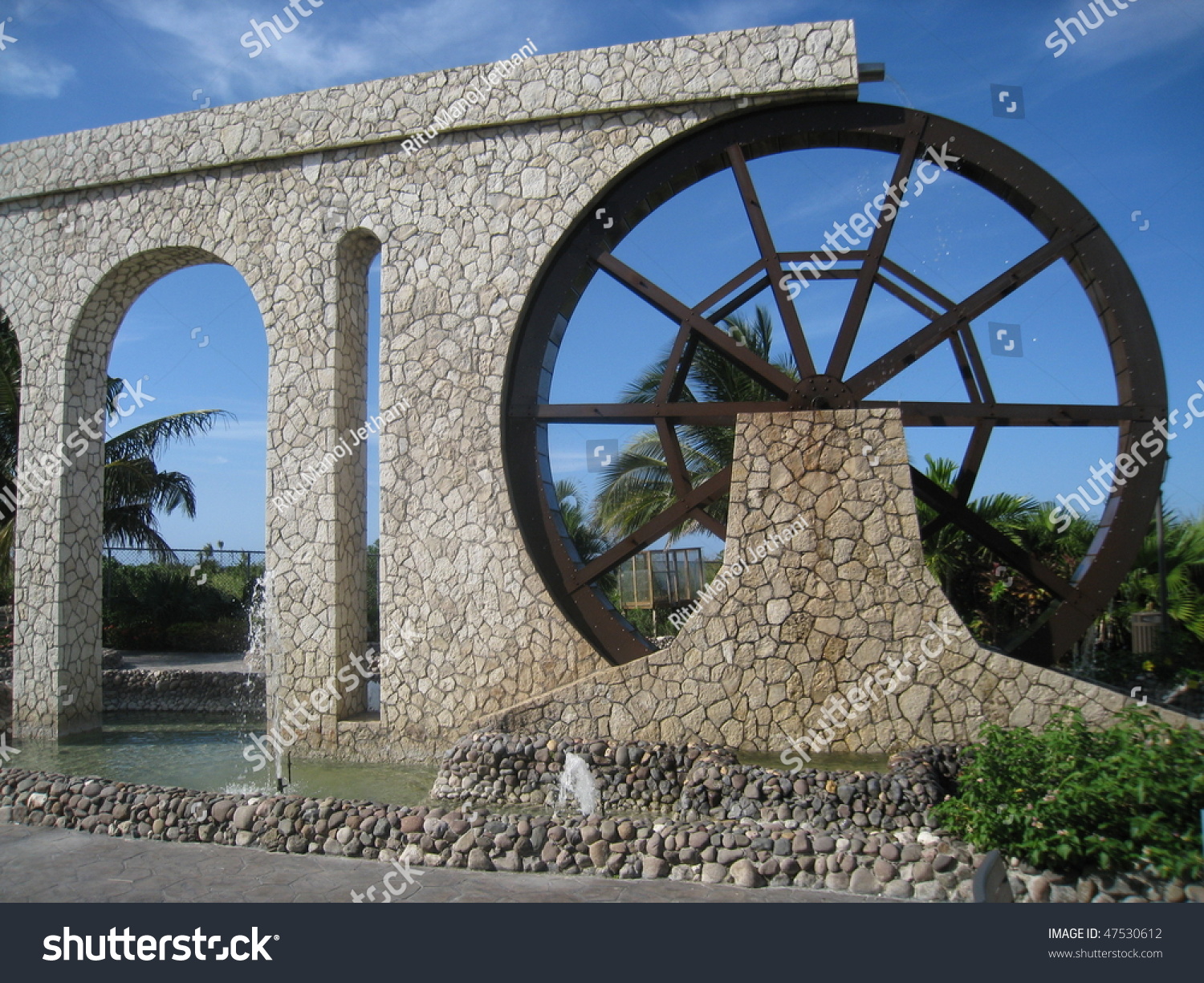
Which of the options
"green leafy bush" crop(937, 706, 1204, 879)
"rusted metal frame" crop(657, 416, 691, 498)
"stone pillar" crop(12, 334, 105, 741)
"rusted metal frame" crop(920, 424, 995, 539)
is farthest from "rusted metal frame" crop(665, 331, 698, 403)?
"stone pillar" crop(12, 334, 105, 741)

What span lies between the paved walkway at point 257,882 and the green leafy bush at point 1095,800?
842 millimetres

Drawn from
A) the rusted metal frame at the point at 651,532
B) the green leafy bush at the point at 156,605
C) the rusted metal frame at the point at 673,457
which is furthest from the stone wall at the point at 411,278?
the green leafy bush at the point at 156,605

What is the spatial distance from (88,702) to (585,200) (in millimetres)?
7633

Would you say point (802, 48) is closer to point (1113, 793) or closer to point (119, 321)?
point (1113, 793)

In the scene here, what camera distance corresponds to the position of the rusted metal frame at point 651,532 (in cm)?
809

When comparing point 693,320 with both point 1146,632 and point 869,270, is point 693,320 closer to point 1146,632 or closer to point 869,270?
point 869,270

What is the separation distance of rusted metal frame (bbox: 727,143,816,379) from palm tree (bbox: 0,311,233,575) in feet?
40.5

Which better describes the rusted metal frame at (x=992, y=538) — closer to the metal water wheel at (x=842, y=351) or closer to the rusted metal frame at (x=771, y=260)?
the metal water wheel at (x=842, y=351)

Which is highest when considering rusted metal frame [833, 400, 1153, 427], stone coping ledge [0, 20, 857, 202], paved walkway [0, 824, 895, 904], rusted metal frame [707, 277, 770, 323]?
stone coping ledge [0, 20, 857, 202]

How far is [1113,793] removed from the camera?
14.1 feet

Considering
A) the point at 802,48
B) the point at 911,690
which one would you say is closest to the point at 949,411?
the point at 911,690

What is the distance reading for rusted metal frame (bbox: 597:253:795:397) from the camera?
8.22m

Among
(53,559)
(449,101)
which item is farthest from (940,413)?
(53,559)

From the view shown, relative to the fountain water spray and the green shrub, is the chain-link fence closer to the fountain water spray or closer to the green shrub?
the green shrub
